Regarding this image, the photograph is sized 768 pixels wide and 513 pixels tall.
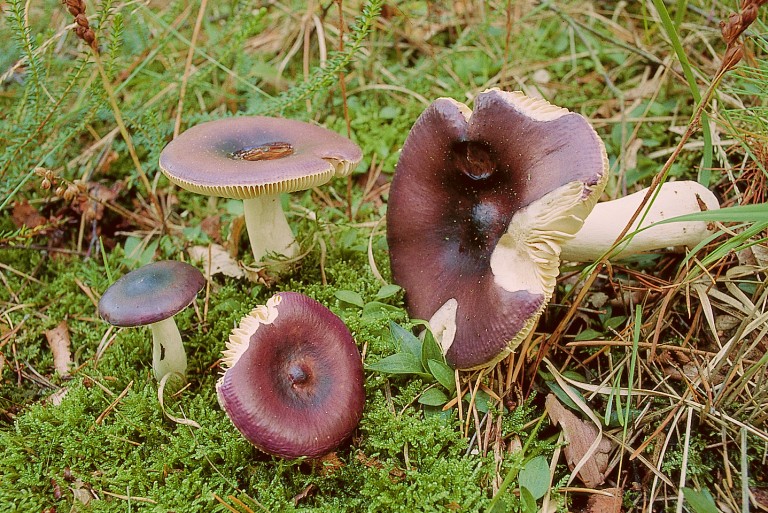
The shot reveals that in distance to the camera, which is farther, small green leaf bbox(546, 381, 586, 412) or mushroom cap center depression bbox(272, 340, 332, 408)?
small green leaf bbox(546, 381, 586, 412)

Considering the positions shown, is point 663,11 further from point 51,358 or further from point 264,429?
point 51,358

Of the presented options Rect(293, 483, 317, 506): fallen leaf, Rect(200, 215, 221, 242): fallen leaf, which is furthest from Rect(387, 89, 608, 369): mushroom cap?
Rect(200, 215, 221, 242): fallen leaf

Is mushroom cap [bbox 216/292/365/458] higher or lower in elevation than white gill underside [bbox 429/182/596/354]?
lower

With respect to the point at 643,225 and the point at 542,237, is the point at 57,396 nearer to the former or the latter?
the point at 542,237

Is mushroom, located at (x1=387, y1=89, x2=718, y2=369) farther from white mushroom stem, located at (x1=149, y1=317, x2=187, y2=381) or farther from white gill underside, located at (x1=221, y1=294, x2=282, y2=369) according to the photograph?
white mushroom stem, located at (x1=149, y1=317, x2=187, y2=381)

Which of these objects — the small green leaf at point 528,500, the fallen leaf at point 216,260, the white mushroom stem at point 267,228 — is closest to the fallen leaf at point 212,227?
the fallen leaf at point 216,260

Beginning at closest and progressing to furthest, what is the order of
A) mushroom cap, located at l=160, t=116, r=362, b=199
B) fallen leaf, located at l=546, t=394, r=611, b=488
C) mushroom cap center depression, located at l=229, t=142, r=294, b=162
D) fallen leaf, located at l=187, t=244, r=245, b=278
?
fallen leaf, located at l=546, t=394, r=611, b=488 → mushroom cap, located at l=160, t=116, r=362, b=199 → mushroom cap center depression, located at l=229, t=142, r=294, b=162 → fallen leaf, located at l=187, t=244, r=245, b=278
